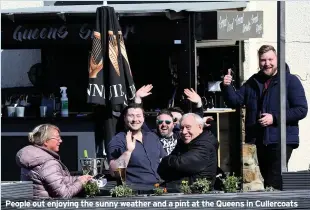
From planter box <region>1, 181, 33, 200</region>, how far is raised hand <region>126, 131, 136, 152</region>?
140 cm

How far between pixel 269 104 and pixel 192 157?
1.17 metres

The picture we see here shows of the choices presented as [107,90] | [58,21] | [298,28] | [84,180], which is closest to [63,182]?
[84,180]

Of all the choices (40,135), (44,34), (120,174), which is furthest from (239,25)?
(120,174)

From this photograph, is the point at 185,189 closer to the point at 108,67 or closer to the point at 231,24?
the point at 108,67

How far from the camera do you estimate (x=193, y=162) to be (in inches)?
267

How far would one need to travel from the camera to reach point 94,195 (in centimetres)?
622

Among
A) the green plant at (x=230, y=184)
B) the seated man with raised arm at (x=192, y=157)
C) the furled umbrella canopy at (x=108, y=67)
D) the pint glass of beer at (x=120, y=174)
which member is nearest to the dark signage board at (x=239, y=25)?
the furled umbrella canopy at (x=108, y=67)

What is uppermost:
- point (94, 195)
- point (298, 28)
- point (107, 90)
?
point (298, 28)

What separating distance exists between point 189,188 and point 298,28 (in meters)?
5.28

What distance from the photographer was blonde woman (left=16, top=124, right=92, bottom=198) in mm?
6531

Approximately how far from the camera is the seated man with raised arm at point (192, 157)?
678cm

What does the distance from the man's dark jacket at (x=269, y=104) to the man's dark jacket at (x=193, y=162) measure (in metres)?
0.70

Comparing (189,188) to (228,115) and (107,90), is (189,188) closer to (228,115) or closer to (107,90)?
(107,90)

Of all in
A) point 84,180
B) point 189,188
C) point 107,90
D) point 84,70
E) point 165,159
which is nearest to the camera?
point 189,188
